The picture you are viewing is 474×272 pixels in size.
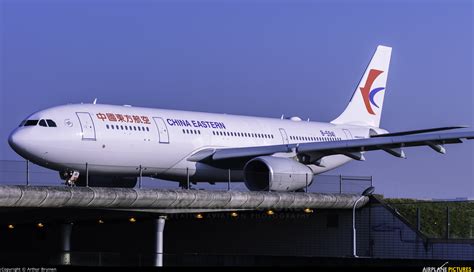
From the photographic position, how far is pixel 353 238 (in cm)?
4066

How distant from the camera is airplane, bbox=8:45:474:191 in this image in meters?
39.6

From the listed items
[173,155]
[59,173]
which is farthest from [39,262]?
[173,155]

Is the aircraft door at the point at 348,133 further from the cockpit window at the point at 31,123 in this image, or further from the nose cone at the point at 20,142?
the nose cone at the point at 20,142

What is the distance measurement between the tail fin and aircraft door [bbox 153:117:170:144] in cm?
1528

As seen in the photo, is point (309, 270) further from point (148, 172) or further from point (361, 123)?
point (361, 123)

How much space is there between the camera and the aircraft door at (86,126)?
3997 cm

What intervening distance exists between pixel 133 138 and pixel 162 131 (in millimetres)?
1836

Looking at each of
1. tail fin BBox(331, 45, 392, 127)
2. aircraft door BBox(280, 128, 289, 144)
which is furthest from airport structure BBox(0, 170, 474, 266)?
tail fin BBox(331, 45, 392, 127)

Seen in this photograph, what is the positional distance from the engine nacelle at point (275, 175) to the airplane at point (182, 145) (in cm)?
4

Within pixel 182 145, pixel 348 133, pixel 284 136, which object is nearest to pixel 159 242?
pixel 182 145

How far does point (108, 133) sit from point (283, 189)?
748cm

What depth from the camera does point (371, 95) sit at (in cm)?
5875

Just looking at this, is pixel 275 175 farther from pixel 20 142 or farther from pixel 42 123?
pixel 20 142

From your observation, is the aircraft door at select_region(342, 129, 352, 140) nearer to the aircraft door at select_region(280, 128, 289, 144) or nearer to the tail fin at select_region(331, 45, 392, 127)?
the tail fin at select_region(331, 45, 392, 127)
